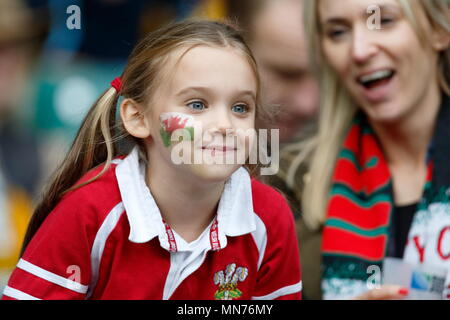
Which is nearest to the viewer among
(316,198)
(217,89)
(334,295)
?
(217,89)

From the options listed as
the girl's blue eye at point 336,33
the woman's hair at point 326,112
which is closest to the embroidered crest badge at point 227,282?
the woman's hair at point 326,112

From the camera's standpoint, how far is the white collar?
1.46 m

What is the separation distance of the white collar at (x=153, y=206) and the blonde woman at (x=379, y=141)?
2.13ft

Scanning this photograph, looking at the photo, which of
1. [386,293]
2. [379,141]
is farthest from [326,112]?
[386,293]

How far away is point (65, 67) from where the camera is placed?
3.34 metres

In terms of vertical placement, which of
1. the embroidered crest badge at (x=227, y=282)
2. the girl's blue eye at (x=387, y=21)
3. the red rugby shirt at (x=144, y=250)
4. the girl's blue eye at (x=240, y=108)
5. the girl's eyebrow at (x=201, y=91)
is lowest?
the embroidered crest badge at (x=227, y=282)

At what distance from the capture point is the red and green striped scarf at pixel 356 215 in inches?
83.7

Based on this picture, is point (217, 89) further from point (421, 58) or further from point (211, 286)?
point (421, 58)

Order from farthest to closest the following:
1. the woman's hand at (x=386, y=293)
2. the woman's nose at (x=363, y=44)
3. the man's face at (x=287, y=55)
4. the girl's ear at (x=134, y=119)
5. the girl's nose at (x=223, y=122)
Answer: the man's face at (x=287, y=55) < the woman's nose at (x=363, y=44) < the woman's hand at (x=386, y=293) < the girl's ear at (x=134, y=119) < the girl's nose at (x=223, y=122)

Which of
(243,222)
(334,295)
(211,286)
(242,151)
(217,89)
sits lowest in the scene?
(334,295)

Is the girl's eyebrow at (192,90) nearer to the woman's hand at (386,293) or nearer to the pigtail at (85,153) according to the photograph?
the pigtail at (85,153)

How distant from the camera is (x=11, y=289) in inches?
57.6

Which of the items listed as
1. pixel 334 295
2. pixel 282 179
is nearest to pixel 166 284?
pixel 334 295
